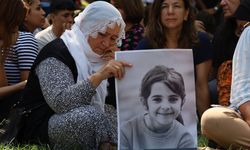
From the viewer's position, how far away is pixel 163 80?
3.85 metres

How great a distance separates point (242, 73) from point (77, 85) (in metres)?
1.03

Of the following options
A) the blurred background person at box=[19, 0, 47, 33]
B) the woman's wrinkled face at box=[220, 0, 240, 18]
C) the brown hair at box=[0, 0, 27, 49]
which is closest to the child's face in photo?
the brown hair at box=[0, 0, 27, 49]

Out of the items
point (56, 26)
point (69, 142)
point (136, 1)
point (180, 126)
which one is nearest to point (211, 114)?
point (180, 126)

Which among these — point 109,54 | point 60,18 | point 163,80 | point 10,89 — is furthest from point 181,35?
point 60,18

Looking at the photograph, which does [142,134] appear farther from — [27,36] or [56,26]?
[56,26]

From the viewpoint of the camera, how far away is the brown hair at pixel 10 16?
4457 mm

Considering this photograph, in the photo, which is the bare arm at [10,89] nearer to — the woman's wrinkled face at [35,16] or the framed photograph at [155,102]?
the framed photograph at [155,102]

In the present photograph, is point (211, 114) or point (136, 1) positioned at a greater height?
point (136, 1)

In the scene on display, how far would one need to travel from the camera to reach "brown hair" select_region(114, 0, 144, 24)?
628cm

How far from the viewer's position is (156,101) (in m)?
3.84

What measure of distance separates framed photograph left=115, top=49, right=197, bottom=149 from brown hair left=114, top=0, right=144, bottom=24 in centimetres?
245

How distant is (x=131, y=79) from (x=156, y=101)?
19cm

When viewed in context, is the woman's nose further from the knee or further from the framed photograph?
the knee

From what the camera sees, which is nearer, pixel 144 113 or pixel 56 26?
pixel 144 113
